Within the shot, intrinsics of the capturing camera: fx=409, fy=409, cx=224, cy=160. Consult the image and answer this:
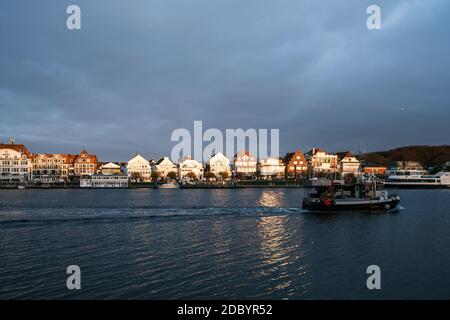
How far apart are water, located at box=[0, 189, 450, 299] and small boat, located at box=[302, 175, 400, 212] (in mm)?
5548

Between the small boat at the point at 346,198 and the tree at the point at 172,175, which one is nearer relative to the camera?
the small boat at the point at 346,198

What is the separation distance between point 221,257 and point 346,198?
85.9 feet

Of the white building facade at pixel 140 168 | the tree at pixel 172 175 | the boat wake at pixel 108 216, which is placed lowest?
the boat wake at pixel 108 216

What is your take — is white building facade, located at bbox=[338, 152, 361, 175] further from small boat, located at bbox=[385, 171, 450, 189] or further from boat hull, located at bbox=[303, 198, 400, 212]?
boat hull, located at bbox=[303, 198, 400, 212]

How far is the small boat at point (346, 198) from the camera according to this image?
4181 cm

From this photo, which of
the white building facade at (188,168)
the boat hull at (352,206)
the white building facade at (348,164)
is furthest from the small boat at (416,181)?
the boat hull at (352,206)

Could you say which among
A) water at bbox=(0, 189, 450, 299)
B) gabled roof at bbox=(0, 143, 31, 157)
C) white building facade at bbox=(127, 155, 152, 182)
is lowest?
water at bbox=(0, 189, 450, 299)

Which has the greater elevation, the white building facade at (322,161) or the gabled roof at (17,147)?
the gabled roof at (17,147)

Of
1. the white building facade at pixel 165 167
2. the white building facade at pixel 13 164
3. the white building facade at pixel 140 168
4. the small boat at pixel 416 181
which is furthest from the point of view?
the white building facade at pixel 165 167

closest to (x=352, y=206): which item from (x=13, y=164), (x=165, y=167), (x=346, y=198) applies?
(x=346, y=198)

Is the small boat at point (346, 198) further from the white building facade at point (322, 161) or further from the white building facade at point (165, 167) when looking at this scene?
the white building facade at point (165, 167)

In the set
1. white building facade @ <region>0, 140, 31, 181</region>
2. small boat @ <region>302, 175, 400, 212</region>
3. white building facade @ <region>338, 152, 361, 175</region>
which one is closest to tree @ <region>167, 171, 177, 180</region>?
white building facade @ <region>0, 140, 31, 181</region>

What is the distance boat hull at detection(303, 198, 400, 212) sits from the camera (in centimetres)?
4166
